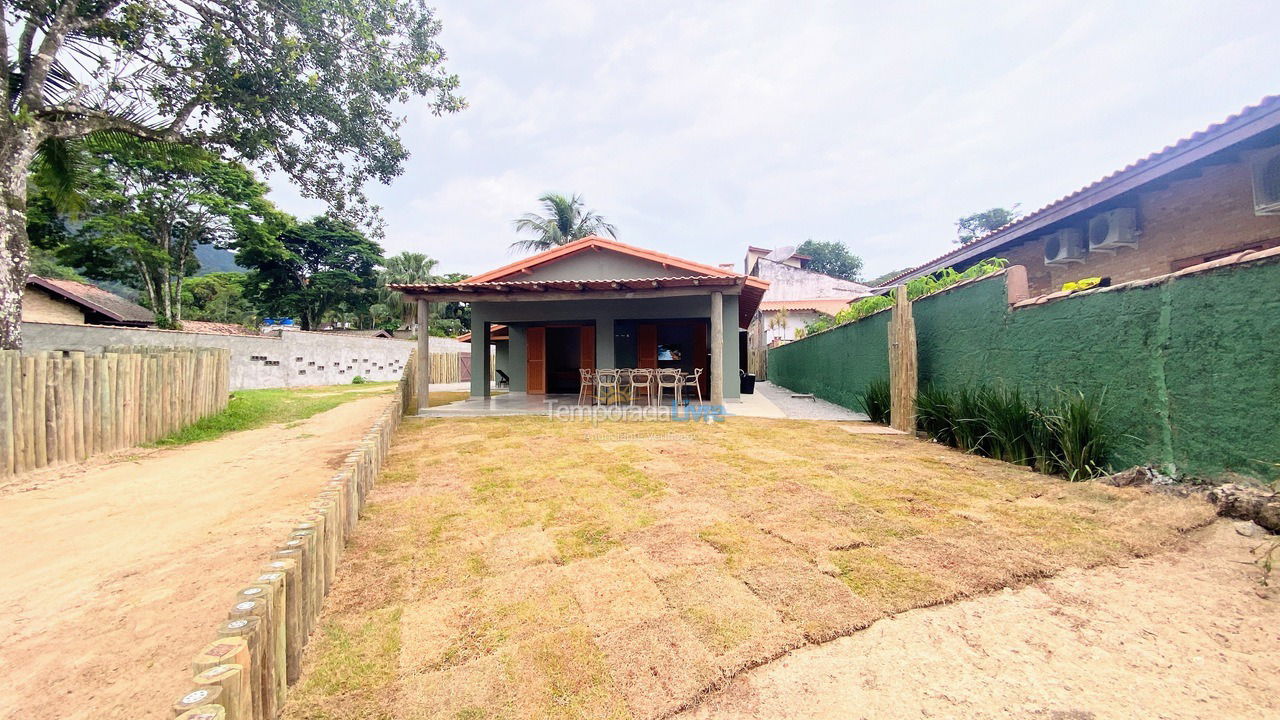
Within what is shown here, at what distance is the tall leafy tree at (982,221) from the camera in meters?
35.1

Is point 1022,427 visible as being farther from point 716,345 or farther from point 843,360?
point 843,360

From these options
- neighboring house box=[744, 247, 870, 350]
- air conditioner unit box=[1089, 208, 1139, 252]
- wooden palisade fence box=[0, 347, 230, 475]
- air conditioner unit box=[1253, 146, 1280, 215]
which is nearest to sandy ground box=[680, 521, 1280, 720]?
air conditioner unit box=[1253, 146, 1280, 215]

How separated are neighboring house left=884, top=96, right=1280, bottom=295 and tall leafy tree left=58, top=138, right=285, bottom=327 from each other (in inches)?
1009

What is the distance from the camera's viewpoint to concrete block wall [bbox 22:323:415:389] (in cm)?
1077

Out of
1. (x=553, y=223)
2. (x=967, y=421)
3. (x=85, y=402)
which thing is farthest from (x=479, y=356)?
(x=553, y=223)

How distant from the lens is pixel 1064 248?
6980 millimetres

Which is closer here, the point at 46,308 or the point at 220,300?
the point at 46,308

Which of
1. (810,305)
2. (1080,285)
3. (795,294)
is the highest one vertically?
(795,294)

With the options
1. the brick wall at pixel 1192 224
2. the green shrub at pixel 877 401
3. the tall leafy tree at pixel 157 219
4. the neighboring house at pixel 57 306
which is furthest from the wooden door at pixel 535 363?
the neighboring house at pixel 57 306

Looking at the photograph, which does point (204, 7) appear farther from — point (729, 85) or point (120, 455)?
point (729, 85)

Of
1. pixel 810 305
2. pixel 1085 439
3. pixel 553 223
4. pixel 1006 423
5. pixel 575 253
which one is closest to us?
pixel 1085 439

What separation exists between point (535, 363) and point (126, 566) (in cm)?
1007

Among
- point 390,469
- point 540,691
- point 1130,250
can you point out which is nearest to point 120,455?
point 390,469

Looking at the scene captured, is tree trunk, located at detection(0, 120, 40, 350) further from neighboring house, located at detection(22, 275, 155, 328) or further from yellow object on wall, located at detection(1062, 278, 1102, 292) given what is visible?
yellow object on wall, located at detection(1062, 278, 1102, 292)
